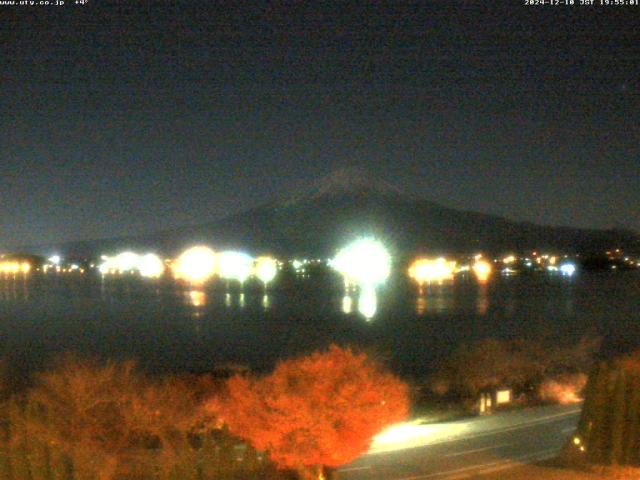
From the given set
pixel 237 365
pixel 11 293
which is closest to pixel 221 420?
pixel 237 365

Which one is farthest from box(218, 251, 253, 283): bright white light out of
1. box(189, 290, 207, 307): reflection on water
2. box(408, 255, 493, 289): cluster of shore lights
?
box(189, 290, 207, 307): reflection on water

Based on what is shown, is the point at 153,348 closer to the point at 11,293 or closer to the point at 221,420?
the point at 221,420

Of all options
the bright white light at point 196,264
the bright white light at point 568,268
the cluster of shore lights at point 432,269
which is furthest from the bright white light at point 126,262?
the bright white light at point 568,268

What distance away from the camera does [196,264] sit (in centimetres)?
5981

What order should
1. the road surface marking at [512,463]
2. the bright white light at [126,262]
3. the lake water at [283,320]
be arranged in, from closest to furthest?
the road surface marking at [512,463] → the lake water at [283,320] → the bright white light at [126,262]

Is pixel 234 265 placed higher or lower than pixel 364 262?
higher

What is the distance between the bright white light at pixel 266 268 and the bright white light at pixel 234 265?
0.63 metres

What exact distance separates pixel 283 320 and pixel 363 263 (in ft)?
80.3

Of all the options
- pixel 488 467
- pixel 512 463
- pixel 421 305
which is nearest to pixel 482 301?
pixel 421 305

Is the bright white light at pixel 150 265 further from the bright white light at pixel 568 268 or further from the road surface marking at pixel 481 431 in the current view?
the road surface marking at pixel 481 431

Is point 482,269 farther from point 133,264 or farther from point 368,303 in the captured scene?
point 133,264

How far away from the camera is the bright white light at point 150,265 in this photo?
61469mm

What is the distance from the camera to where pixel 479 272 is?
5475 centimetres

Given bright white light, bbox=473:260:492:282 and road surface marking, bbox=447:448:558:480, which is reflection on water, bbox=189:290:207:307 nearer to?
bright white light, bbox=473:260:492:282
